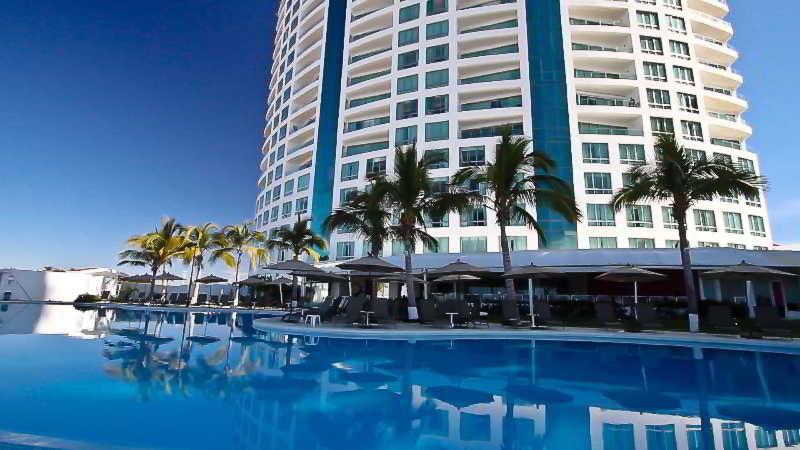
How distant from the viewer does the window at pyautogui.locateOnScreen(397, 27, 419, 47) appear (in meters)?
35.1

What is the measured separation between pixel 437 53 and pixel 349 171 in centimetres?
1295

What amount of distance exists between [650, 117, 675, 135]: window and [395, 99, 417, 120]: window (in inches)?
751

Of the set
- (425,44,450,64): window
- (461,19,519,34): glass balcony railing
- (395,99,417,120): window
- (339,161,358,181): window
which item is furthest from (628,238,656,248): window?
(339,161,358,181): window

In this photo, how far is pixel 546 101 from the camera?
30281 millimetres

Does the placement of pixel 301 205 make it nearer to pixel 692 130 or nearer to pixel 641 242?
pixel 641 242

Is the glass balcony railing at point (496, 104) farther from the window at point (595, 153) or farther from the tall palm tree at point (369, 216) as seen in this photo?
the tall palm tree at point (369, 216)

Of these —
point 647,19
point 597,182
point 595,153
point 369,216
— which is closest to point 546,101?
point 595,153

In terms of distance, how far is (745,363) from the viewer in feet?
35.7

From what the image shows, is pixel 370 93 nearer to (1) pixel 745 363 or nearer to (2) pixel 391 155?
(2) pixel 391 155

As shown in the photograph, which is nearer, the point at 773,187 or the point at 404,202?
the point at 773,187

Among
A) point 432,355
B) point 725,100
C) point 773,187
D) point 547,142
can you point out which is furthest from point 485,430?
point 725,100

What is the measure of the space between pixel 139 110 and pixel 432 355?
26.1 metres

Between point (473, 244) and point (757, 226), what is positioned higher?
point (757, 226)

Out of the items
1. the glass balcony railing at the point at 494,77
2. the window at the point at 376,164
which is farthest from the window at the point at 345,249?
the glass balcony railing at the point at 494,77
